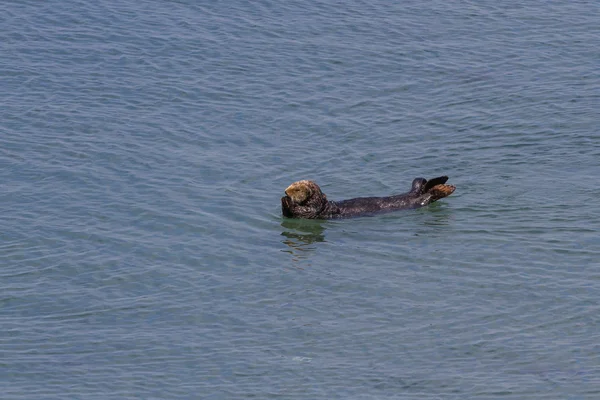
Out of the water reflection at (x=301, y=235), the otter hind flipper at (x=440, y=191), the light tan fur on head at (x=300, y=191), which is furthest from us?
the otter hind flipper at (x=440, y=191)

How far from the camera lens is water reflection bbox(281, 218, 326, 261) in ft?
39.7

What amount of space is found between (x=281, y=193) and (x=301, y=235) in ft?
4.29

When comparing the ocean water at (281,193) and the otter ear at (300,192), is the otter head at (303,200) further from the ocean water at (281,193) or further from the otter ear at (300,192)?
the ocean water at (281,193)

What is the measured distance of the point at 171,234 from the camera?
12484mm

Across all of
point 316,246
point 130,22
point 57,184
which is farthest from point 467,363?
point 130,22

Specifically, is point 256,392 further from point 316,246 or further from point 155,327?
point 316,246

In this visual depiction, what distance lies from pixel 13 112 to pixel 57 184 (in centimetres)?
330

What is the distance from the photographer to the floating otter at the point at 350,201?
12.7 m

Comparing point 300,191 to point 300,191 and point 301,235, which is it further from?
point 301,235

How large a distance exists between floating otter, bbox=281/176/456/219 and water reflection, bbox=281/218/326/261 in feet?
0.30

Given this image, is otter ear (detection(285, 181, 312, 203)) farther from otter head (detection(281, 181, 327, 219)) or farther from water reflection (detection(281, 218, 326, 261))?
water reflection (detection(281, 218, 326, 261))

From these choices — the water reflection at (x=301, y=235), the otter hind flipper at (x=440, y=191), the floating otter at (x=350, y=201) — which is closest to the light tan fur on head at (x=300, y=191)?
the floating otter at (x=350, y=201)

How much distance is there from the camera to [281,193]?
1387 centimetres

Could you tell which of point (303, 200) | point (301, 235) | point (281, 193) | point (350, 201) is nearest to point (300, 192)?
point (303, 200)
